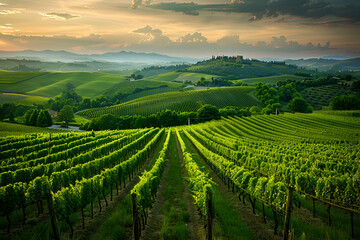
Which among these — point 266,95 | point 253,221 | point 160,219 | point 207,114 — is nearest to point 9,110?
point 207,114

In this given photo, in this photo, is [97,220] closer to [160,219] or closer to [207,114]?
[160,219]

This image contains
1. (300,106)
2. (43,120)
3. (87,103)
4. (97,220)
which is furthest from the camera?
(87,103)

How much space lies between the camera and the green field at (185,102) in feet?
383

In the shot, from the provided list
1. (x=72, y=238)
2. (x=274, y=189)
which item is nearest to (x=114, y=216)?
(x=72, y=238)

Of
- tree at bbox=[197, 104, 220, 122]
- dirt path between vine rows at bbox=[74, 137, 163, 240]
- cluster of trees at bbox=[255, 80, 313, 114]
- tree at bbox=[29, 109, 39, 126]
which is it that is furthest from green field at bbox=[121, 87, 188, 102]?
dirt path between vine rows at bbox=[74, 137, 163, 240]

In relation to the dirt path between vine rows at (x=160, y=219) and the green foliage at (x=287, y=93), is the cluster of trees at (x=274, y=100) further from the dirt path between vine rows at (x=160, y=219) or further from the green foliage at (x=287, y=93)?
the dirt path between vine rows at (x=160, y=219)

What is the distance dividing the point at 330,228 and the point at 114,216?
1171cm

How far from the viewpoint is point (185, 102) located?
398 ft

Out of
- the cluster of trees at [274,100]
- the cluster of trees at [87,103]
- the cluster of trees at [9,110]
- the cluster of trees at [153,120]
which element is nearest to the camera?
the cluster of trees at [153,120]

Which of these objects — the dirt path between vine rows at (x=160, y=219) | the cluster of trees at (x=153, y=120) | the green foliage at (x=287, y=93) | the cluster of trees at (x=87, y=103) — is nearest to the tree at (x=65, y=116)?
the cluster of trees at (x=153, y=120)

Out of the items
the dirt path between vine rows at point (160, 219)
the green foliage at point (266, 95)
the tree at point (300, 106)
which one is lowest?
the dirt path between vine rows at point (160, 219)

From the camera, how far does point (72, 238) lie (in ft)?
34.1

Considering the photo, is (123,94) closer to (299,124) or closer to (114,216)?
(299,124)

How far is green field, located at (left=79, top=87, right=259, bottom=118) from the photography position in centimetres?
11678
